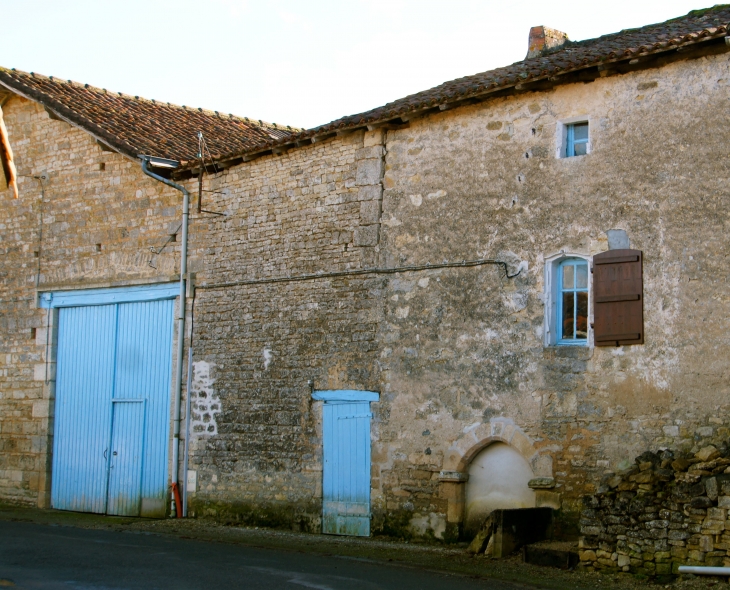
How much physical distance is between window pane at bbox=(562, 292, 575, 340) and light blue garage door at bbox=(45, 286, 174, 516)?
625 cm

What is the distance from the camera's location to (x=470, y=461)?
11.7 metres

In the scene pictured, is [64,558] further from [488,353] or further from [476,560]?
[488,353]

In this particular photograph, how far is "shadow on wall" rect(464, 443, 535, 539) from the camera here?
11312 millimetres

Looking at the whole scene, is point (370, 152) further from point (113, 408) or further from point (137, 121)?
point (113, 408)

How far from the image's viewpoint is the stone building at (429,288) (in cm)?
1049

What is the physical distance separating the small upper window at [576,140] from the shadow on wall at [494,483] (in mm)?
3389

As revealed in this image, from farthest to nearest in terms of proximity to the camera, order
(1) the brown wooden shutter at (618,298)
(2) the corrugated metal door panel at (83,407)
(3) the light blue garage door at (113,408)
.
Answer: (2) the corrugated metal door panel at (83,407) < (3) the light blue garage door at (113,408) < (1) the brown wooden shutter at (618,298)

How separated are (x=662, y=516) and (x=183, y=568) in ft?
14.6

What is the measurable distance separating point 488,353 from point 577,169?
2.30 m

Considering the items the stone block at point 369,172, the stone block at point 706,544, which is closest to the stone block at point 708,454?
the stone block at point 706,544

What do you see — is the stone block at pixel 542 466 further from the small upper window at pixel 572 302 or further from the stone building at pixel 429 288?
the small upper window at pixel 572 302

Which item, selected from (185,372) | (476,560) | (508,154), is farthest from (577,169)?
A: (185,372)

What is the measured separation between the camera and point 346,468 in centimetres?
1270

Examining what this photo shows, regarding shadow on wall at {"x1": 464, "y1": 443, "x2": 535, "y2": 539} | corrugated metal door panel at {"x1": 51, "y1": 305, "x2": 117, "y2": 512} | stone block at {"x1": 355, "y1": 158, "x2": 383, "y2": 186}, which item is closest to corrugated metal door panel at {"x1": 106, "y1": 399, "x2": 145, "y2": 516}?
corrugated metal door panel at {"x1": 51, "y1": 305, "x2": 117, "y2": 512}
